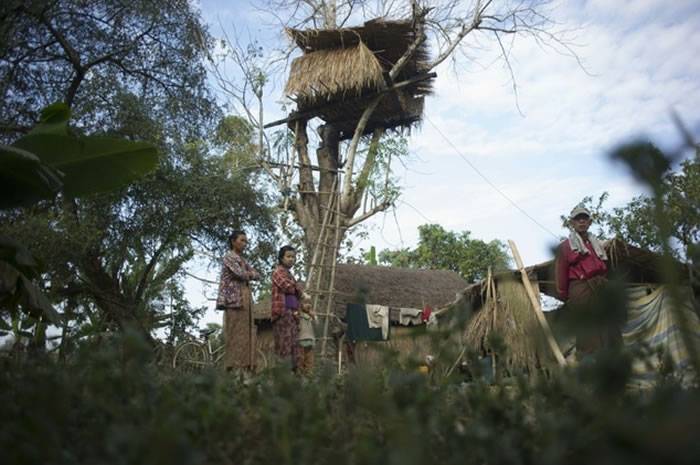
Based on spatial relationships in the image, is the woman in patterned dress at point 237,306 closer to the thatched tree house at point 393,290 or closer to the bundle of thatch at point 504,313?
the bundle of thatch at point 504,313

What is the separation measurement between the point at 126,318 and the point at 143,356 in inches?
461

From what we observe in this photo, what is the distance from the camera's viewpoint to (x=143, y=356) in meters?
1.43

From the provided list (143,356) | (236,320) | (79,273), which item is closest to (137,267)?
(79,273)

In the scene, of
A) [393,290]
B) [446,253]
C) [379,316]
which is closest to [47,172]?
[379,316]

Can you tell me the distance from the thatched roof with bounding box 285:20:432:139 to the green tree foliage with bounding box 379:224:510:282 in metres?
18.1

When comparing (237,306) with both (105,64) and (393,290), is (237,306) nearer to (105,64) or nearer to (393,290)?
(105,64)

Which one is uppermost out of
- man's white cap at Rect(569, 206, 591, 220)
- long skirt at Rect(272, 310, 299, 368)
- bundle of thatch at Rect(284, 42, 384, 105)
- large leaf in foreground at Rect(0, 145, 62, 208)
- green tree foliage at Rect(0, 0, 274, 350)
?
bundle of thatch at Rect(284, 42, 384, 105)

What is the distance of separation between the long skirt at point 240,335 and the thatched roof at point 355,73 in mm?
9049

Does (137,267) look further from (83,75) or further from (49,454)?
(49,454)

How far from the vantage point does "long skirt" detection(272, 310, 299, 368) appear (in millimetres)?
7258

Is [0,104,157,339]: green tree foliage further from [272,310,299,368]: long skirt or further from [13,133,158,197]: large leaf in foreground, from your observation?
[272,310,299,368]: long skirt

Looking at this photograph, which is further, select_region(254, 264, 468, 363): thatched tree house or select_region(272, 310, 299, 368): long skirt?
select_region(254, 264, 468, 363): thatched tree house

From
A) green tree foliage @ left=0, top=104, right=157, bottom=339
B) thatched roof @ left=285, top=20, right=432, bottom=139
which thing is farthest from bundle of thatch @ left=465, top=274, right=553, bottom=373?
thatched roof @ left=285, top=20, right=432, bottom=139

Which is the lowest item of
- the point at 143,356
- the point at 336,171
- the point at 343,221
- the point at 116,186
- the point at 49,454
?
the point at 49,454
